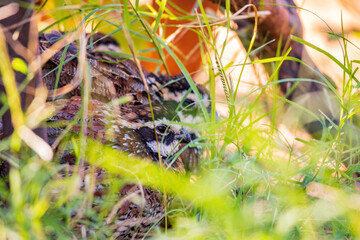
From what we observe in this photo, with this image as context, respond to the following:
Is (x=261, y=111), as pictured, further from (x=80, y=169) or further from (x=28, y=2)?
(x=28, y=2)

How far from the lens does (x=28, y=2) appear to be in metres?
0.69

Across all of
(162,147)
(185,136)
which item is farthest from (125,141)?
(185,136)

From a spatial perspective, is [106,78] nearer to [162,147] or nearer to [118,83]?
[118,83]

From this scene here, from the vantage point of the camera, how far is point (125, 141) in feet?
3.22

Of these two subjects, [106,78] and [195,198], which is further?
[106,78]

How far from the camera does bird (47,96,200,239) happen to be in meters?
0.86

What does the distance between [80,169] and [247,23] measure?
1.14m

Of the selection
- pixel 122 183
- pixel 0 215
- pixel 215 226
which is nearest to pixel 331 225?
pixel 215 226

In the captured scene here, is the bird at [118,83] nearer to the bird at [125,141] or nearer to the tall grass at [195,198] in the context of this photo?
the bird at [125,141]

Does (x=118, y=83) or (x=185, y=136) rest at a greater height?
(x=118, y=83)

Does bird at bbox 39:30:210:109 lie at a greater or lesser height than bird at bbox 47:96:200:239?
greater

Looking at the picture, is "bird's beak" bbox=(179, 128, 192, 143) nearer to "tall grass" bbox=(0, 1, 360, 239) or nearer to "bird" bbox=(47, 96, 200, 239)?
"bird" bbox=(47, 96, 200, 239)

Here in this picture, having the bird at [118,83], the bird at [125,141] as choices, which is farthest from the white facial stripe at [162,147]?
the bird at [118,83]

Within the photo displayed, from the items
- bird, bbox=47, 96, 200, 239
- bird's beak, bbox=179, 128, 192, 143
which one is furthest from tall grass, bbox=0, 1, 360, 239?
bird's beak, bbox=179, 128, 192, 143
